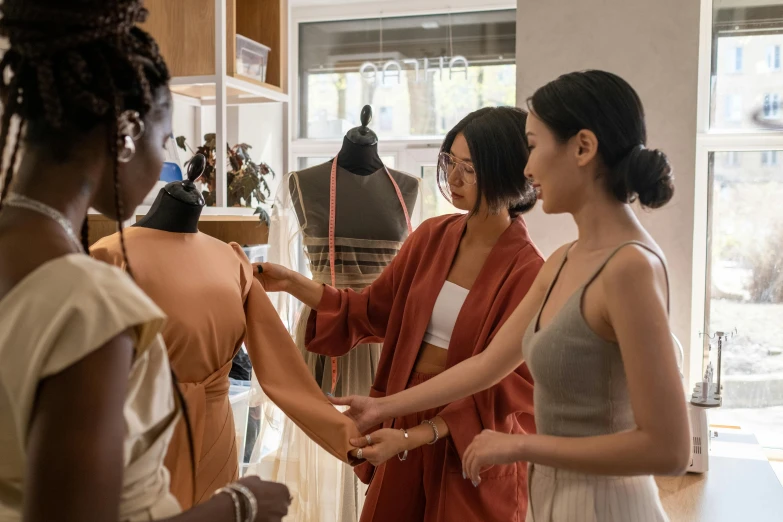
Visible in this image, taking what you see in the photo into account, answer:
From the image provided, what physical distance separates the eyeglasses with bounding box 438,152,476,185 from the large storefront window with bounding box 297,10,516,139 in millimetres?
2525

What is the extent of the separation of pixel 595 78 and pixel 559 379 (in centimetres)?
47

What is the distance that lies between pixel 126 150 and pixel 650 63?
2.12m

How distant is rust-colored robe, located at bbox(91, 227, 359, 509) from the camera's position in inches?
54.9

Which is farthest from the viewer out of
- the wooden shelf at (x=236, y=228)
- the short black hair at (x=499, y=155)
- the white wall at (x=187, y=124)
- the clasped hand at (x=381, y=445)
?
the white wall at (x=187, y=124)

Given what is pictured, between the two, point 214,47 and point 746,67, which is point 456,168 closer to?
point 214,47

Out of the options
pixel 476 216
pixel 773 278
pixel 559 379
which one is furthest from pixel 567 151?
pixel 773 278

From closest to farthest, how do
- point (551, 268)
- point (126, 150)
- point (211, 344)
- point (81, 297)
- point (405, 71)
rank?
point (81, 297)
point (126, 150)
point (551, 268)
point (211, 344)
point (405, 71)

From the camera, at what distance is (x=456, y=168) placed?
1667 mm

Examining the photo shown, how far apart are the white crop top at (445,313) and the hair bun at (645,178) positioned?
54 centimetres

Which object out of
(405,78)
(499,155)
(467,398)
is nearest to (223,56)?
(499,155)

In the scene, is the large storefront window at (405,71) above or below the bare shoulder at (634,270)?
above

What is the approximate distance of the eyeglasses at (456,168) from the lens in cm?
165

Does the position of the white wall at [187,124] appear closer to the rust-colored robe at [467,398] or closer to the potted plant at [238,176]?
the potted plant at [238,176]

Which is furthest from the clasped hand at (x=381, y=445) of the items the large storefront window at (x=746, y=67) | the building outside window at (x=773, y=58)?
the building outside window at (x=773, y=58)
